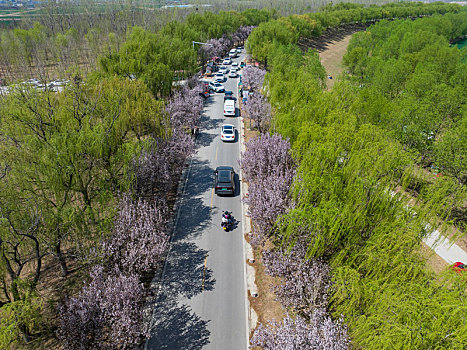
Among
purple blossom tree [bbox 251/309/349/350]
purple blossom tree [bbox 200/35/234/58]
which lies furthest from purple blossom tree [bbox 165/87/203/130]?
purple blossom tree [bbox 200/35/234/58]

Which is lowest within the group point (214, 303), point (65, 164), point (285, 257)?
point (214, 303)

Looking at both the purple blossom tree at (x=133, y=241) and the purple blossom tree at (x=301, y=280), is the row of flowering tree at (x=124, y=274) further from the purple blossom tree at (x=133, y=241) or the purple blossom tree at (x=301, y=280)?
the purple blossom tree at (x=301, y=280)

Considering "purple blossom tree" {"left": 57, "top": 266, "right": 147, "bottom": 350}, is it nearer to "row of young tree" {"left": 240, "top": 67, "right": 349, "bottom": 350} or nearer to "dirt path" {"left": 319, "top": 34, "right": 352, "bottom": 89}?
"row of young tree" {"left": 240, "top": 67, "right": 349, "bottom": 350}

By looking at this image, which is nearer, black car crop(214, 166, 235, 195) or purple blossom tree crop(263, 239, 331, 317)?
purple blossom tree crop(263, 239, 331, 317)

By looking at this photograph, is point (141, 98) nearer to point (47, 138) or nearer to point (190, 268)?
point (47, 138)

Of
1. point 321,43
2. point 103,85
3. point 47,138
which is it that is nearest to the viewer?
point 47,138

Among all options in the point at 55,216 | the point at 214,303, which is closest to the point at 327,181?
the point at 214,303

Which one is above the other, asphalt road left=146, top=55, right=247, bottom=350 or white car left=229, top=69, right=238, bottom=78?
white car left=229, top=69, right=238, bottom=78
